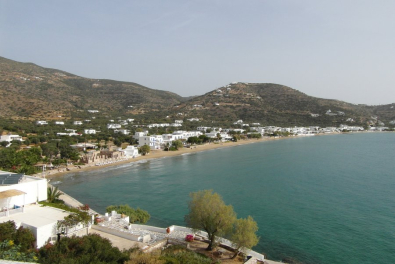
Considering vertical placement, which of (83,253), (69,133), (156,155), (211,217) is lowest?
(156,155)

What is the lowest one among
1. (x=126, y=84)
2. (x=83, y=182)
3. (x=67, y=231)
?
(x=83, y=182)

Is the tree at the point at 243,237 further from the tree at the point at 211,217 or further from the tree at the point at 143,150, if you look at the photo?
the tree at the point at 143,150

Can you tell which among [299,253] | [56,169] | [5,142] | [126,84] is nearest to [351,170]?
[299,253]

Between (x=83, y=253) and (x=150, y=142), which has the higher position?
(x=83, y=253)

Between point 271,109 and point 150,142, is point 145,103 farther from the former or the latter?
point 150,142

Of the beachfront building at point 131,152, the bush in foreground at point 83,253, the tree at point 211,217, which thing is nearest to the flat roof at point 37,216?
the bush in foreground at point 83,253

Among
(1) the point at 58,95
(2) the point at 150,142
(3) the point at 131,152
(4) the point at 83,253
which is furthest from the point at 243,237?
(1) the point at 58,95

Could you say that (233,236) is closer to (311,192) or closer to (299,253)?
(299,253)
